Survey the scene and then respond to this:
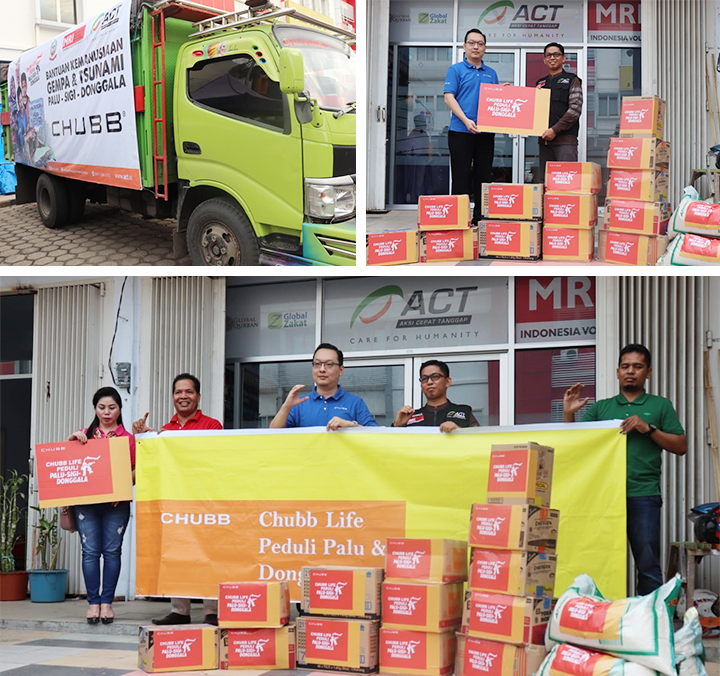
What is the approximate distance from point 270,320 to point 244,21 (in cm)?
372

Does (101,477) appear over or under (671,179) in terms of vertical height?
under

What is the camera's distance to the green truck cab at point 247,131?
5.95 m

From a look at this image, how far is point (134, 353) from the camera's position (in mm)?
9180

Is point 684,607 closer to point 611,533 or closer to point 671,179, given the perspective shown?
point 611,533

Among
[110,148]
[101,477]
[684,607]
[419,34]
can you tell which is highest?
[419,34]

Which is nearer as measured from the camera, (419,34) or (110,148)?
(110,148)

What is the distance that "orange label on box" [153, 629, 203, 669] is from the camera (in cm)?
500

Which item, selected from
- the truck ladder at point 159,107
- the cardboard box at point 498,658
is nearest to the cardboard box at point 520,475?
the cardboard box at point 498,658

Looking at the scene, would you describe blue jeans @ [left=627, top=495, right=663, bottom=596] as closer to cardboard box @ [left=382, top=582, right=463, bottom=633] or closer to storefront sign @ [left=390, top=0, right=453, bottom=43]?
cardboard box @ [left=382, top=582, right=463, bottom=633]

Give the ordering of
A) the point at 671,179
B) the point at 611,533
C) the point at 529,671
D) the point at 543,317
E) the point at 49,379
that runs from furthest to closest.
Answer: the point at 671,179
the point at 49,379
the point at 543,317
the point at 611,533
the point at 529,671

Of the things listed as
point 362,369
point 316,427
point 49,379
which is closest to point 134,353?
point 49,379

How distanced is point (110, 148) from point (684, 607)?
573 cm

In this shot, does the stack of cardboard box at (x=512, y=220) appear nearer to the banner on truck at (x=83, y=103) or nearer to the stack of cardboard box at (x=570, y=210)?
the stack of cardboard box at (x=570, y=210)

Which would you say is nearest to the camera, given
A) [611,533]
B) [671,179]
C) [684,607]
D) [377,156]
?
[611,533]
